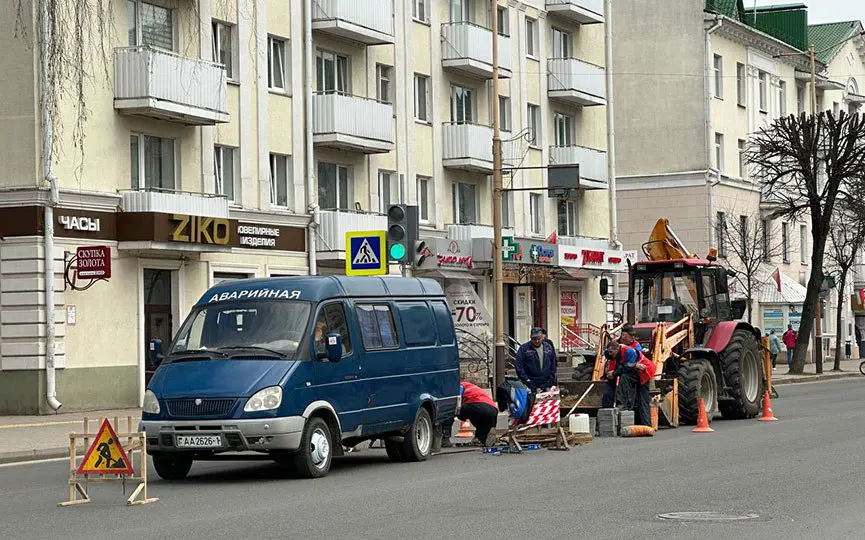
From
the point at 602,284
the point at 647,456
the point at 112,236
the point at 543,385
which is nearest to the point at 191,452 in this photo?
the point at 647,456

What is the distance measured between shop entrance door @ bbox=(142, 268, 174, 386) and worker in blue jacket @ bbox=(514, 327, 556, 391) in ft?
42.2

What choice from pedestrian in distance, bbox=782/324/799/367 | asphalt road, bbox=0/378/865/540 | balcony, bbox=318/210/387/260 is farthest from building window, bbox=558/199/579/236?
asphalt road, bbox=0/378/865/540

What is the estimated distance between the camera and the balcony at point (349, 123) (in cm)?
3872

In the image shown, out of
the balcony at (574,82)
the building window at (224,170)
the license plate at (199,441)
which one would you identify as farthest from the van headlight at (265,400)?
Result: the balcony at (574,82)

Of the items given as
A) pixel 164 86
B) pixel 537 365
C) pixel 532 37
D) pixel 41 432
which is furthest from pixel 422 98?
pixel 537 365

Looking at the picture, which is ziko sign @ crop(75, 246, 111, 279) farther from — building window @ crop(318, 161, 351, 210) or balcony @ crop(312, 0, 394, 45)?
balcony @ crop(312, 0, 394, 45)

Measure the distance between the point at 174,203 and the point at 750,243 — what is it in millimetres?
34328

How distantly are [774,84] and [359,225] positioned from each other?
33.1m

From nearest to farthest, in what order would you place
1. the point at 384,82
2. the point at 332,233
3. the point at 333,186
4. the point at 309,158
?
the point at 309,158 → the point at 332,233 → the point at 333,186 → the point at 384,82

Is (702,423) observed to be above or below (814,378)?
above

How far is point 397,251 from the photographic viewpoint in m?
23.2

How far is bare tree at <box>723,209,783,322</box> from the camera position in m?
57.2

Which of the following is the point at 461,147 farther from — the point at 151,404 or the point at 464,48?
the point at 151,404

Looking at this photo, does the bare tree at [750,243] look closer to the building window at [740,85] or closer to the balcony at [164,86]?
the building window at [740,85]
